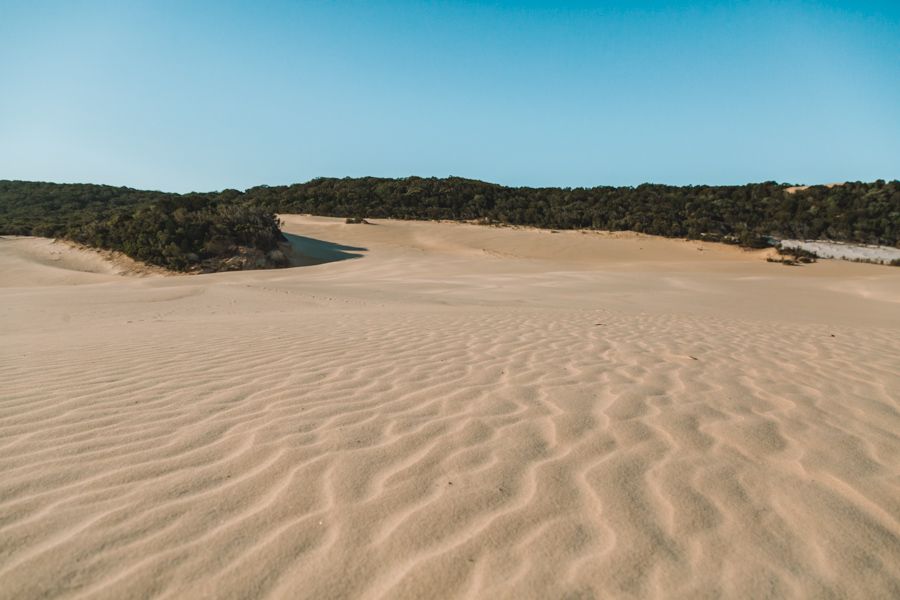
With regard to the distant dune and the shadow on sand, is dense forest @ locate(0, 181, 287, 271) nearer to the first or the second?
the shadow on sand

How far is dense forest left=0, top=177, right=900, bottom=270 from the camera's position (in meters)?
20.4

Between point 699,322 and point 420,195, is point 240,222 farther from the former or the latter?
point 420,195

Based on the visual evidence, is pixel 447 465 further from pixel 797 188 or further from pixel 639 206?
pixel 797 188

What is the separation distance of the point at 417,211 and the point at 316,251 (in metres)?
15.3

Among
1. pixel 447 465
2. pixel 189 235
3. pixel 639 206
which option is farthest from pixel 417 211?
pixel 447 465

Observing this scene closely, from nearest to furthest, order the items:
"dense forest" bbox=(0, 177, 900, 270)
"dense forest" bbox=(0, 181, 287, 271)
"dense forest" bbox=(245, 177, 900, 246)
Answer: "dense forest" bbox=(0, 181, 287, 271) → "dense forest" bbox=(0, 177, 900, 270) → "dense forest" bbox=(245, 177, 900, 246)

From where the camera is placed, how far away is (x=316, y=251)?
24156mm

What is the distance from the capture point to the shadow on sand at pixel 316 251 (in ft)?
74.2

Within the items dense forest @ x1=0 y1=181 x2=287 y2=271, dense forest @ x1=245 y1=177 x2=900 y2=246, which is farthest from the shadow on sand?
dense forest @ x1=245 y1=177 x2=900 y2=246

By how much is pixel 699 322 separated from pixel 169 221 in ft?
59.4

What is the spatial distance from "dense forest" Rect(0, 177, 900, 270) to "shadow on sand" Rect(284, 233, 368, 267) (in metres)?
1.18

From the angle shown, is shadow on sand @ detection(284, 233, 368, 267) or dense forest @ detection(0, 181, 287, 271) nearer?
dense forest @ detection(0, 181, 287, 271)

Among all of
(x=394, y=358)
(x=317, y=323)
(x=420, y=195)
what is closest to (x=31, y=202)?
(x=420, y=195)

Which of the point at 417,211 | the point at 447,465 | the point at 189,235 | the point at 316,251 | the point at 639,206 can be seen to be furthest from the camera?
the point at 417,211
